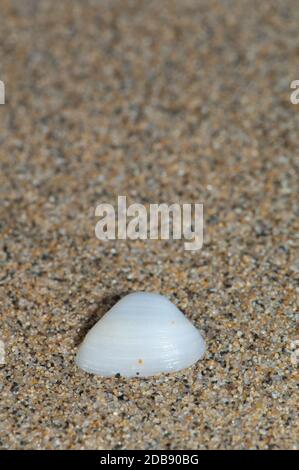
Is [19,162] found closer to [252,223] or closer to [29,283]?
[29,283]
